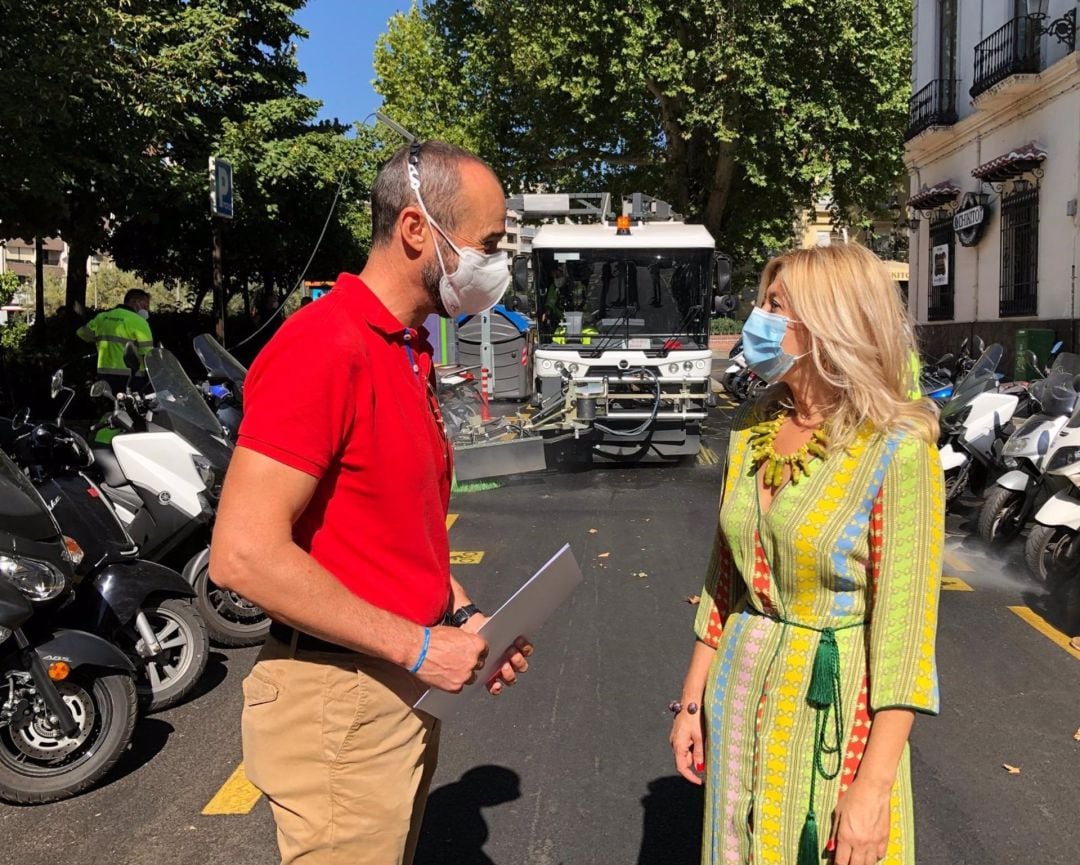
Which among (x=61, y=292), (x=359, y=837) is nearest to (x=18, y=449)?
(x=359, y=837)

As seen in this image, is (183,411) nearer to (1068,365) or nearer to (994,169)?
(1068,365)

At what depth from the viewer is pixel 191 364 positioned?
19.0 meters

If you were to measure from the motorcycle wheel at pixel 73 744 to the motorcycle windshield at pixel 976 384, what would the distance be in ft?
21.7

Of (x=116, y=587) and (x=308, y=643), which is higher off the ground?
(x=308, y=643)

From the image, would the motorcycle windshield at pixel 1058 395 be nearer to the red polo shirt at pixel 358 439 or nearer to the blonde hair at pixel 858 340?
the blonde hair at pixel 858 340

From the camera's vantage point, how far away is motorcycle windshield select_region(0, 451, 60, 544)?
3.42 meters

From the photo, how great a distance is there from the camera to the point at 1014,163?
15273 millimetres

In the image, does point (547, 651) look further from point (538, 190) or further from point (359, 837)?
point (538, 190)

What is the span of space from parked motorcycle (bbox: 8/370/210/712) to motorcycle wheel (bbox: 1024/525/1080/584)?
192 inches

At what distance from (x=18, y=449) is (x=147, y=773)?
156cm

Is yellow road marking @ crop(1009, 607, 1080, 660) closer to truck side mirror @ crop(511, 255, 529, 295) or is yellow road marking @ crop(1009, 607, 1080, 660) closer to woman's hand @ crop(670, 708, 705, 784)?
woman's hand @ crop(670, 708, 705, 784)

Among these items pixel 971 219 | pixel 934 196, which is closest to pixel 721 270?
pixel 971 219

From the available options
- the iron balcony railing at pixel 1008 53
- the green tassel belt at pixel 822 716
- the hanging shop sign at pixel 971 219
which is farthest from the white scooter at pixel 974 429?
the hanging shop sign at pixel 971 219

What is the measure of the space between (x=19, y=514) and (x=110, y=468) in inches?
60.4
